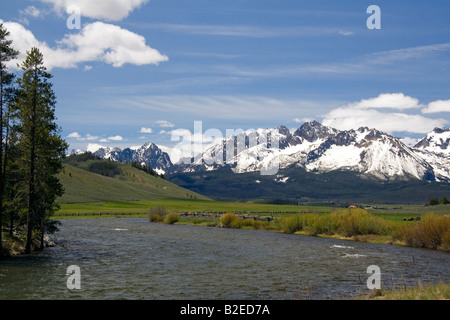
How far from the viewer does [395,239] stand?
77812mm

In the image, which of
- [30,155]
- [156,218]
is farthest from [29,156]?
[156,218]

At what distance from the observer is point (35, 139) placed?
57.0m

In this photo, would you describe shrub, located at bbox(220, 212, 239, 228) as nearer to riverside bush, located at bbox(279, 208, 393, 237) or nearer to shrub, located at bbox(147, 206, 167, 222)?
riverside bush, located at bbox(279, 208, 393, 237)

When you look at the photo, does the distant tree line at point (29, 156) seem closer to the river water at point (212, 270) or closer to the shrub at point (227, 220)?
the river water at point (212, 270)

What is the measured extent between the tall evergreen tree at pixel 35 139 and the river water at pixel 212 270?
6688 millimetres

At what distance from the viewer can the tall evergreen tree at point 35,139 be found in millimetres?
56125

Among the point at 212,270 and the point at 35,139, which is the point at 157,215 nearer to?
the point at 35,139

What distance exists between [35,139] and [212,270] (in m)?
29.9

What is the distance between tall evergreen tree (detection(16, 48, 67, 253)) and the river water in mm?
6688
